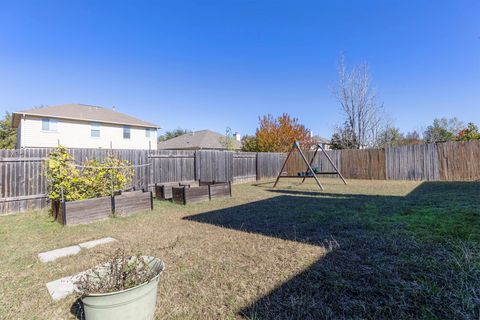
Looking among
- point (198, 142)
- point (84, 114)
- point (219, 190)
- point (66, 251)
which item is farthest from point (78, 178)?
point (198, 142)

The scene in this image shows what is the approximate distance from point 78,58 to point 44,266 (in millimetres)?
11264

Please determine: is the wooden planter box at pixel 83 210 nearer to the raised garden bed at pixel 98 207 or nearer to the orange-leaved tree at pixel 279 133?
the raised garden bed at pixel 98 207

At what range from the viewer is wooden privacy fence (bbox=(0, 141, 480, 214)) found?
5.96 m

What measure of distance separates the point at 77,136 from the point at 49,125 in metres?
1.59

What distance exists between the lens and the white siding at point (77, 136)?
14.0 m

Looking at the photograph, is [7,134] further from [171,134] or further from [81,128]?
[171,134]

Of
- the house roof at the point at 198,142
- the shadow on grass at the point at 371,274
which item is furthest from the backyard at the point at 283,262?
the house roof at the point at 198,142

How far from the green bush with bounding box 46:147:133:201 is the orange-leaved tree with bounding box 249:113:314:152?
46.2ft

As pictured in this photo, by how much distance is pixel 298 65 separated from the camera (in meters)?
14.1

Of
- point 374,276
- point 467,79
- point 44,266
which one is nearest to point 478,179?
point 467,79

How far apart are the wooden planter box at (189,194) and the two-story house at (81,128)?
919 cm

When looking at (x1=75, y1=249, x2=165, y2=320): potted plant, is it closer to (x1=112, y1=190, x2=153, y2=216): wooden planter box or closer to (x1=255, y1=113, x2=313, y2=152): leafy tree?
(x1=112, y1=190, x2=153, y2=216): wooden planter box

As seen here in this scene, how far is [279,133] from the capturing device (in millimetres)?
18859

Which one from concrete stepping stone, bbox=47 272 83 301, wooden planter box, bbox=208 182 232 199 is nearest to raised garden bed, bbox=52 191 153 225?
wooden planter box, bbox=208 182 232 199
